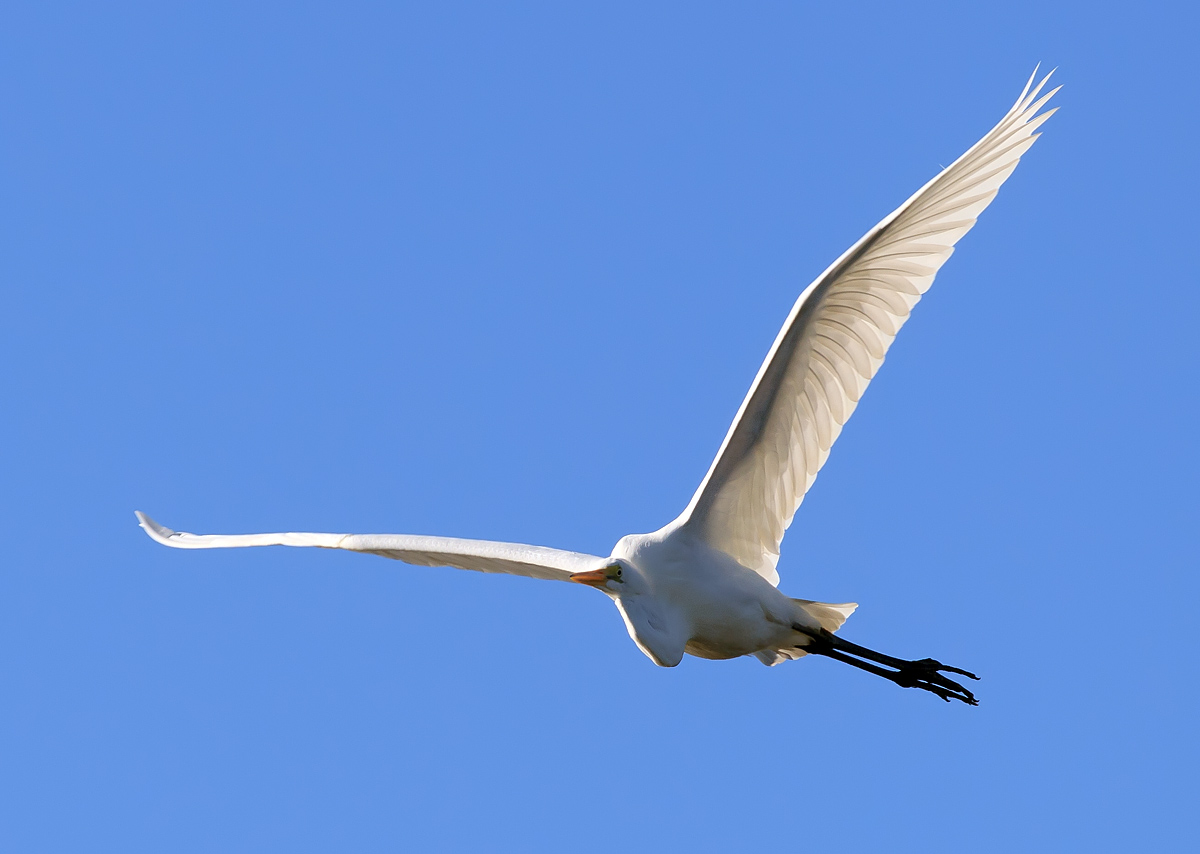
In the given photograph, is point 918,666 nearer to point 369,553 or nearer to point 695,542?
point 695,542

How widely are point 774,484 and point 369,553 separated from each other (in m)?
3.24

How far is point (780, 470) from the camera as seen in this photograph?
9.99 m

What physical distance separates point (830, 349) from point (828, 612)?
210 cm

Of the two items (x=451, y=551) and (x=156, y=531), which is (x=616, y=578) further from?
(x=156, y=531)

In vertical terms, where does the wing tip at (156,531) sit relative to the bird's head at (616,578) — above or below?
above

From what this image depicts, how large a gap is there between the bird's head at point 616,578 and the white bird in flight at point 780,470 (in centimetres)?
1

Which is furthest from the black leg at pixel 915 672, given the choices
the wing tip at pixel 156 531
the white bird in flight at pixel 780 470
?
the wing tip at pixel 156 531

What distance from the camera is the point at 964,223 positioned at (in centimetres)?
930

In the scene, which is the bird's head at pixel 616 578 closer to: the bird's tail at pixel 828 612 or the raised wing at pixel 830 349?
the raised wing at pixel 830 349

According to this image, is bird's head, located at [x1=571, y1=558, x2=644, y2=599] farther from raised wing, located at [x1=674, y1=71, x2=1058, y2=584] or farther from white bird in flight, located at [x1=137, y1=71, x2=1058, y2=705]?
raised wing, located at [x1=674, y1=71, x2=1058, y2=584]

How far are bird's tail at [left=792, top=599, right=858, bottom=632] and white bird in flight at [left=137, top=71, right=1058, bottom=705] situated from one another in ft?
0.03

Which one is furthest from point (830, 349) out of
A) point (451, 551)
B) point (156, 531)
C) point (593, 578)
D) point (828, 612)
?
point (156, 531)

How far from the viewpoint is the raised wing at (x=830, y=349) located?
9062 mm

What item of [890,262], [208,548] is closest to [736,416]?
[890,262]
